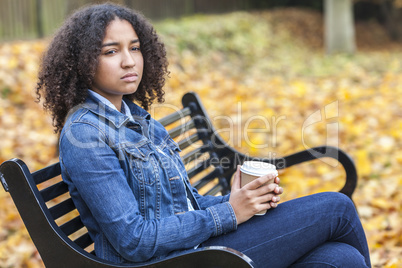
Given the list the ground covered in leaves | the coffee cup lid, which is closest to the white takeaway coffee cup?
the coffee cup lid

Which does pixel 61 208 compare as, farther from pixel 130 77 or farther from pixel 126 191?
pixel 130 77

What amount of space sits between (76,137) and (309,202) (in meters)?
1.00

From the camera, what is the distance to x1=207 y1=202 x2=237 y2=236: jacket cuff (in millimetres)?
1737

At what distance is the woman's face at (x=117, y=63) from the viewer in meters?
1.82

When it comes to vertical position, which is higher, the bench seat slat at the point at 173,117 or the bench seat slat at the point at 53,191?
the bench seat slat at the point at 173,117

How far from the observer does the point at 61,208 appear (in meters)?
1.81

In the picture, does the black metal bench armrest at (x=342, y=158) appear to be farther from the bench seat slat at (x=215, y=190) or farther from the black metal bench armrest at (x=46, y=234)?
the black metal bench armrest at (x=46, y=234)

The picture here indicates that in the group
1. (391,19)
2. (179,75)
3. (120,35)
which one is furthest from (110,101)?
(391,19)

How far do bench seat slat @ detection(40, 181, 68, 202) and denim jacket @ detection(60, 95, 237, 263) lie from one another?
82 millimetres

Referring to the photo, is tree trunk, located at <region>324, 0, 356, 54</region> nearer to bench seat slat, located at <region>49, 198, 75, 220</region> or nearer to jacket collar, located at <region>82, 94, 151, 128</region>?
jacket collar, located at <region>82, 94, 151, 128</region>

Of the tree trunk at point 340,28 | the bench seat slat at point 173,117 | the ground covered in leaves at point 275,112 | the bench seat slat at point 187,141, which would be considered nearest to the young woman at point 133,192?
the bench seat slat at point 173,117

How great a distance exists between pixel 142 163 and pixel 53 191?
0.38 meters

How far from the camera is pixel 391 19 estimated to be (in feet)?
54.9

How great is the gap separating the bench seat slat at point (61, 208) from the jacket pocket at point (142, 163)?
339 millimetres
